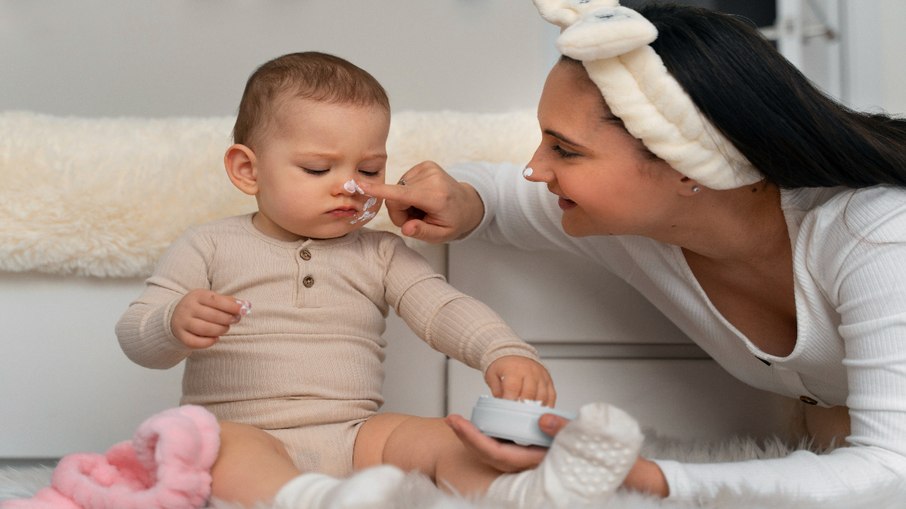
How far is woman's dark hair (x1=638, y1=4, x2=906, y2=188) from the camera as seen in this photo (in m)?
1.02

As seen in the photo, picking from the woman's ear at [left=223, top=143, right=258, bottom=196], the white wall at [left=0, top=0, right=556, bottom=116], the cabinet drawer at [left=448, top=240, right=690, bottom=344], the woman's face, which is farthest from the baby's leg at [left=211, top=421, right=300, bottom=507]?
the white wall at [left=0, top=0, right=556, bottom=116]

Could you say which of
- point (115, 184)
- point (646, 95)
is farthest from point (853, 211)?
point (115, 184)

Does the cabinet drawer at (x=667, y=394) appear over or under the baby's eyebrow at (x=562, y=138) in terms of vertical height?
under

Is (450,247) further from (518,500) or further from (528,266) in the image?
(518,500)

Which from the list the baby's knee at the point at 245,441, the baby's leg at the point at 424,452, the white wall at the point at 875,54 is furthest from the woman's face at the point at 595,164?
the white wall at the point at 875,54

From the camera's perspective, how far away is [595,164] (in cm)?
108

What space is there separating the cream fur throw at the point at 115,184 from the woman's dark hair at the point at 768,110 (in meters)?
0.54

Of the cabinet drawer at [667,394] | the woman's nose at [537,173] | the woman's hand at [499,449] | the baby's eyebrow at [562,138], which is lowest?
the cabinet drawer at [667,394]

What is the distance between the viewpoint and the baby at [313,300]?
3.53 feet

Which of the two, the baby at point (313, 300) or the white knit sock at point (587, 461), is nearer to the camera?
the white knit sock at point (587, 461)

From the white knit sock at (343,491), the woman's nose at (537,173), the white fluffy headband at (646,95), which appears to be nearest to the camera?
the white knit sock at (343,491)

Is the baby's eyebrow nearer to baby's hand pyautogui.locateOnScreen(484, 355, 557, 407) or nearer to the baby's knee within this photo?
baby's hand pyautogui.locateOnScreen(484, 355, 557, 407)

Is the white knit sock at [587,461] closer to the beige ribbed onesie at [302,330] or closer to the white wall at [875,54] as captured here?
the beige ribbed onesie at [302,330]

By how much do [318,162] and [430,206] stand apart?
0.57 feet
